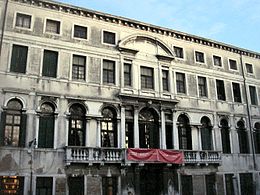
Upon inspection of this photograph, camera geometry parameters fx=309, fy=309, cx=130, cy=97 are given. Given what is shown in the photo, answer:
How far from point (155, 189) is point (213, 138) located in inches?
266

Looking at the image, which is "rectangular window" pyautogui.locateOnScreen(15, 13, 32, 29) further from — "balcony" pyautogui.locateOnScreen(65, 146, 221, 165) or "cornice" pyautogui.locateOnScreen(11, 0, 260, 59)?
"balcony" pyautogui.locateOnScreen(65, 146, 221, 165)

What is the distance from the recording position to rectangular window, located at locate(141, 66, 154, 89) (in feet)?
77.0

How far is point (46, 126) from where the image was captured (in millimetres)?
19281

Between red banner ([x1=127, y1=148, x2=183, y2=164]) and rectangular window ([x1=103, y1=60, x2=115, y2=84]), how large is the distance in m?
5.15

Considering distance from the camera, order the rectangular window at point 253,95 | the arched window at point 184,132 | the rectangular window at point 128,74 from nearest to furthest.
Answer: the rectangular window at point 128,74 → the arched window at point 184,132 → the rectangular window at point 253,95

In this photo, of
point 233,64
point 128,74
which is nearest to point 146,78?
point 128,74

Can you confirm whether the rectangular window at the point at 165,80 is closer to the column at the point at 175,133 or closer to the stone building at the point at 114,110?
the stone building at the point at 114,110

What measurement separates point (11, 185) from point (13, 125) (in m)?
3.46

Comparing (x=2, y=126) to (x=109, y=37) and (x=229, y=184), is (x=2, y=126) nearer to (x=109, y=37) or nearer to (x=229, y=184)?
(x=109, y=37)

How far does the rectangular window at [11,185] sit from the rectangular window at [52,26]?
9.79 m

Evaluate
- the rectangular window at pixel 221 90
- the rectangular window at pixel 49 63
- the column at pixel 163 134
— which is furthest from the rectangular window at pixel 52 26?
the rectangular window at pixel 221 90

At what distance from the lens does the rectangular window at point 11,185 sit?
17.2 metres

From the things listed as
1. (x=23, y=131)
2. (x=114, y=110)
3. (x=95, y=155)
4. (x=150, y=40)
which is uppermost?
(x=150, y=40)

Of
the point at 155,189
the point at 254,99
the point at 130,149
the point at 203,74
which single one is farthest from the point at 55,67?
the point at 254,99
